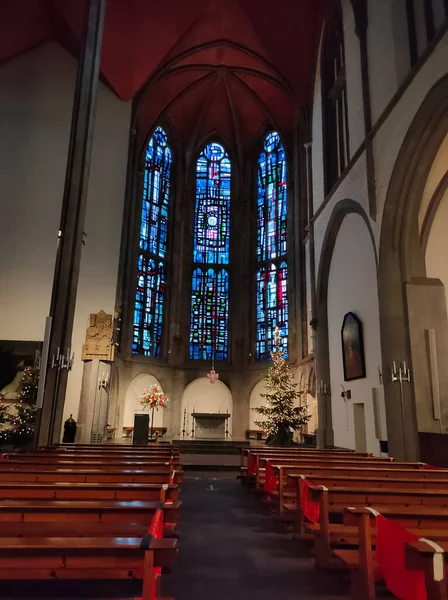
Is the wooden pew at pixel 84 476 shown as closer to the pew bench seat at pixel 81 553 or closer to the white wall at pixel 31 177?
the pew bench seat at pixel 81 553

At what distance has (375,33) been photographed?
→ 10.8 meters

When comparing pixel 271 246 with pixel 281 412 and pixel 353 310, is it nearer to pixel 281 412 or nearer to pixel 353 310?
pixel 281 412

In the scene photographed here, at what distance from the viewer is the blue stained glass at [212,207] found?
72.1 ft

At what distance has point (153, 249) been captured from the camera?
20.3 m

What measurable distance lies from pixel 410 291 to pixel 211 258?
13693mm

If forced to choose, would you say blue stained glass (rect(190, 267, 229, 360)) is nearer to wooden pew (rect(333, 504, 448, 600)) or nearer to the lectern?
the lectern

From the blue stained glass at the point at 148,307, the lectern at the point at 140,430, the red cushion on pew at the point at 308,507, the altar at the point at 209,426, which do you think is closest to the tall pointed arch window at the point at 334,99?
the altar at the point at 209,426

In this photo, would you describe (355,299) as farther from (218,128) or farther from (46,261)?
(218,128)

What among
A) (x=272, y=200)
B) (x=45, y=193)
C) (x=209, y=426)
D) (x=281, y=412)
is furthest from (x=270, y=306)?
(x=45, y=193)

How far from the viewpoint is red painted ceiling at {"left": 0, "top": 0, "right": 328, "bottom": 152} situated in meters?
14.5

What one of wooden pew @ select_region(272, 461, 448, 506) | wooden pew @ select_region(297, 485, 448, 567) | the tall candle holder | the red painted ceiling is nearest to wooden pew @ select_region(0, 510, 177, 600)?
wooden pew @ select_region(297, 485, 448, 567)

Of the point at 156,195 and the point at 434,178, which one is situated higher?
the point at 156,195

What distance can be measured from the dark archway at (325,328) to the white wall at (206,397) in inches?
306

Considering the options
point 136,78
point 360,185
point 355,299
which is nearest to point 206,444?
point 355,299
